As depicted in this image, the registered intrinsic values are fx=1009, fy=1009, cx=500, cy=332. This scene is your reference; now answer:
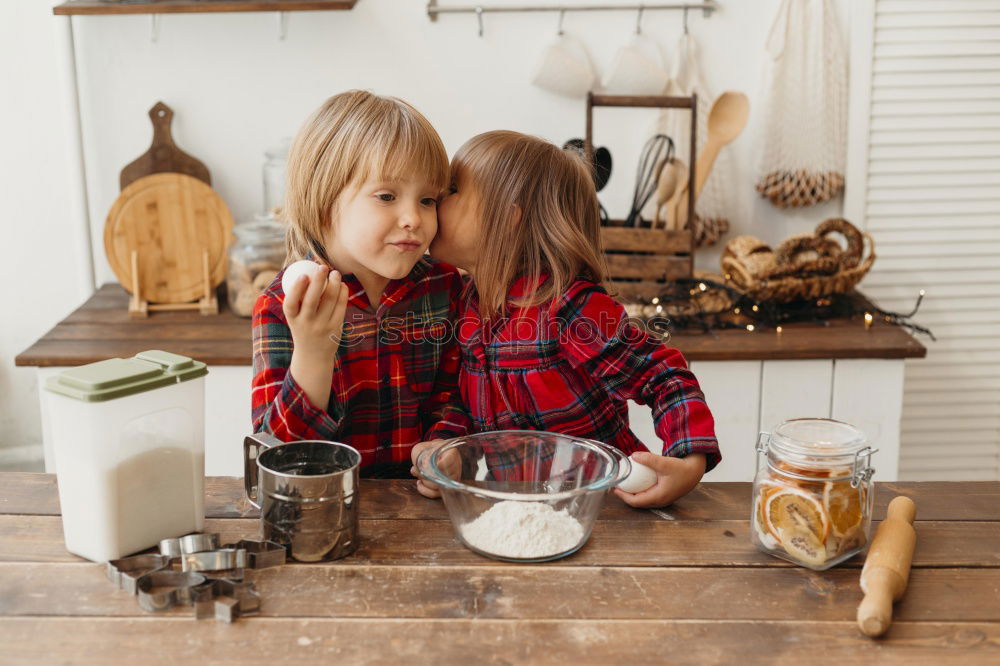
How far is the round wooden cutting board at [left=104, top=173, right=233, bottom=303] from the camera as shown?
7.80ft

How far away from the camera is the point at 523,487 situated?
3.79ft

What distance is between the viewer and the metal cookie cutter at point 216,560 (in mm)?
998

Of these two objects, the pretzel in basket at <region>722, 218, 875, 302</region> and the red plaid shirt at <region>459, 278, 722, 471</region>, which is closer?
the red plaid shirt at <region>459, 278, 722, 471</region>

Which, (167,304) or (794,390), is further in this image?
(167,304)

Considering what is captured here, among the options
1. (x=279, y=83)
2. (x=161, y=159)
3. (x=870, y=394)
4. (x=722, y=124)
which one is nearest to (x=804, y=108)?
(x=722, y=124)

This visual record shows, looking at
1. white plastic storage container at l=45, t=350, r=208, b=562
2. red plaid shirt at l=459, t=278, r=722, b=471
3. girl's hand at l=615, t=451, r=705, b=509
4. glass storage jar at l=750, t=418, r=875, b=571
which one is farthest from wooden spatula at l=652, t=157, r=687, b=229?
white plastic storage container at l=45, t=350, r=208, b=562

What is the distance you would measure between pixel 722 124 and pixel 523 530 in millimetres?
1658

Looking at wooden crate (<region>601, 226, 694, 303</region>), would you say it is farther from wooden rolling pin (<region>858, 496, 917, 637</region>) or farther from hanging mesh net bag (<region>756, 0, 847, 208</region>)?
wooden rolling pin (<region>858, 496, 917, 637</region>)

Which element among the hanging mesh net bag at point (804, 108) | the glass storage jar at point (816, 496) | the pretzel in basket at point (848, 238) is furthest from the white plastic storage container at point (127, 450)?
the hanging mesh net bag at point (804, 108)

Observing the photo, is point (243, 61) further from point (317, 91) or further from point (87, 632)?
point (87, 632)

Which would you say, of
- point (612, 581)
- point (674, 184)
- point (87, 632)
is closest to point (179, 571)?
point (87, 632)

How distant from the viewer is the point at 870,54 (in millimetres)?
2482

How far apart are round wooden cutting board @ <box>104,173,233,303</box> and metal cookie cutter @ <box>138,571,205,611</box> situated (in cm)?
152

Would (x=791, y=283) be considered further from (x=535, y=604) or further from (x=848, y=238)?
(x=535, y=604)
